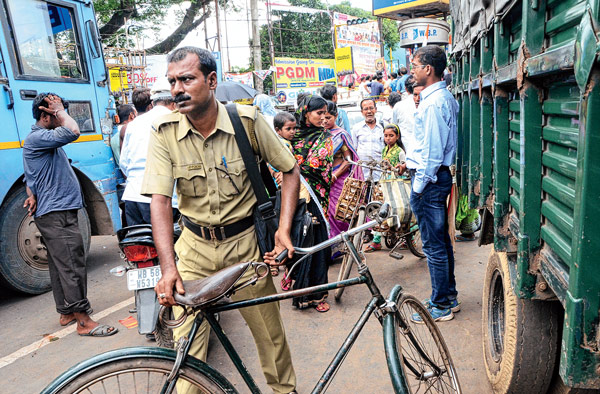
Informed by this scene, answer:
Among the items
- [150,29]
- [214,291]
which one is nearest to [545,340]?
[214,291]

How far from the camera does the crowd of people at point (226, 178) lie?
2.03 metres

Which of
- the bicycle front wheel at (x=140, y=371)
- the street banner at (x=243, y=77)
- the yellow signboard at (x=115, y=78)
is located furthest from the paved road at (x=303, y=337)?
the street banner at (x=243, y=77)

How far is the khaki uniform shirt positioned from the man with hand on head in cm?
180

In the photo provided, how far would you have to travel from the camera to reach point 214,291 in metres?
1.72

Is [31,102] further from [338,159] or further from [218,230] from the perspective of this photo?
[218,230]

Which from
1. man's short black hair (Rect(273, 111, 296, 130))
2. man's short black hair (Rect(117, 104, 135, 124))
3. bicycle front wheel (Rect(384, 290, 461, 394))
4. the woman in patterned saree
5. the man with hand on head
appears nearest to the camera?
bicycle front wheel (Rect(384, 290, 461, 394))

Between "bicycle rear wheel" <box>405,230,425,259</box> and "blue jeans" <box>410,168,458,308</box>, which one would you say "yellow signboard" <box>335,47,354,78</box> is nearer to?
"bicycle rear wheel" <box>405,230,425,259</box>

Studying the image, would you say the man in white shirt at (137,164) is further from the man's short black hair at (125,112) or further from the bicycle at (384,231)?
the man's short black hair at (125,112)

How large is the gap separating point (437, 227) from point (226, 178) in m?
1.77

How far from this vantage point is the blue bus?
163 inches

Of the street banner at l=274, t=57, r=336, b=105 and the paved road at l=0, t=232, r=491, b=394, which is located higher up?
the street banner at l=274, t=57, r=336, b=105

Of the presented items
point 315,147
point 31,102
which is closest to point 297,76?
point 315,147

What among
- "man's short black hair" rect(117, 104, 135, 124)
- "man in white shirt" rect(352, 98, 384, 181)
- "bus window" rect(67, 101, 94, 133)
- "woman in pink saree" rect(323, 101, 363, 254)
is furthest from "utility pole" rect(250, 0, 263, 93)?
"woman in pink saree" rect(323, 101, 363, 254)

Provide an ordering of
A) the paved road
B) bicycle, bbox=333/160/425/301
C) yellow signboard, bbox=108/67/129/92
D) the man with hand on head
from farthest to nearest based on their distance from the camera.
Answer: yellow signboard, bbox=108/67/129/92, bicycle, bbox=333/160/425/301, the man with hand on head, the paved road
